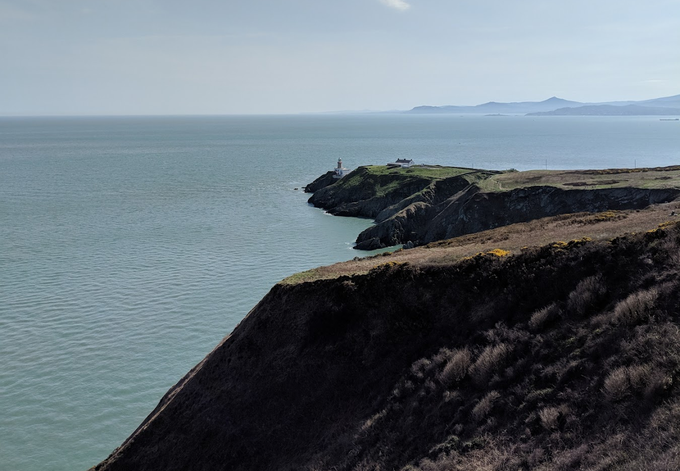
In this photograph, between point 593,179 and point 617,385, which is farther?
point 593,179

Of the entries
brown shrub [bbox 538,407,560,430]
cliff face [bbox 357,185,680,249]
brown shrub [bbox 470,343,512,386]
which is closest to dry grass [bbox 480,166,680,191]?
cliff face [bbox 357,185,680,249]

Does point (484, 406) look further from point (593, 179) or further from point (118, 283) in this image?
point (593, 179)

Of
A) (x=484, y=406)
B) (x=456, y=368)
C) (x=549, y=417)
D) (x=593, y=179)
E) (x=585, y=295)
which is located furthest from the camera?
(x=593, y=179)

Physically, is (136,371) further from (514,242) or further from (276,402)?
(514,242)

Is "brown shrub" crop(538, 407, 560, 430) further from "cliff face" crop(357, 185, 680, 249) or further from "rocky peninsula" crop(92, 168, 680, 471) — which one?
"cliff face" crop(357, 185, 680, 249)

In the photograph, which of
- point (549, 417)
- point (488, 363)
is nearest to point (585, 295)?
point (488, 363)

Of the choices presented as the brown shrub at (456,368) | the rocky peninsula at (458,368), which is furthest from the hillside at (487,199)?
the brown shrub at (456,368)

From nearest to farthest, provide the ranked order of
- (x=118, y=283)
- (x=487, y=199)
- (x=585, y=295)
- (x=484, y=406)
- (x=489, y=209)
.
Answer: (x=484, y=406), (x=585, y=295), (x=118, y=283), (x=489, y=209), (x=487, y=199)
